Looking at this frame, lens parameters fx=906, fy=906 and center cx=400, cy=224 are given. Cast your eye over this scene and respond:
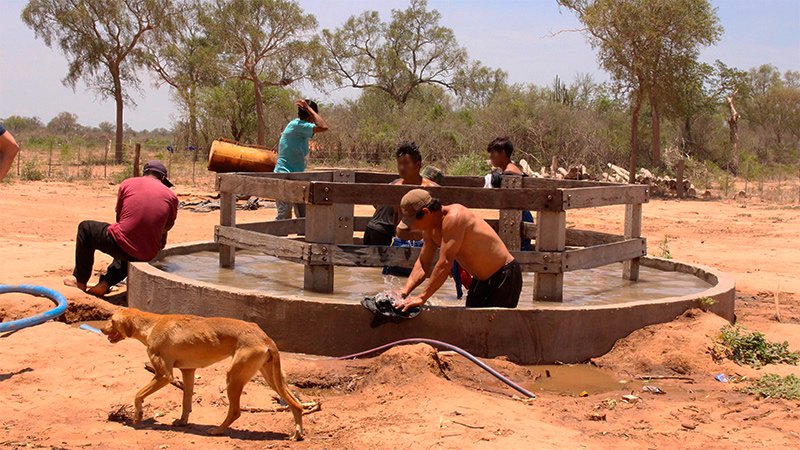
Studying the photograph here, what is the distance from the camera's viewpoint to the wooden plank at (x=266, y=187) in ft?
22.9

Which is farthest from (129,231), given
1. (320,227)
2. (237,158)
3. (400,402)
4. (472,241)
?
(237,158)

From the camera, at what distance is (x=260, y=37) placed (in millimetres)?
33625

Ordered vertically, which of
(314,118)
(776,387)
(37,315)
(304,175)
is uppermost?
(314,118)

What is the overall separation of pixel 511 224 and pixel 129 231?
4.01m

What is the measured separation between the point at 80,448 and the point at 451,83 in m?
48.2

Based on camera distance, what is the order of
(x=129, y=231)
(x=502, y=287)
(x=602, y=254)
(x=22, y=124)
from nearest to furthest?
1. (x=502, y=287)
2. (x=602, y=254)
3. (x=129, y=231)
4. (x=22, y=124)

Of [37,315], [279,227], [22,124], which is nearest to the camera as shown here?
[37,315]

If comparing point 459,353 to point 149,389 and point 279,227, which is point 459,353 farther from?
point 279,227

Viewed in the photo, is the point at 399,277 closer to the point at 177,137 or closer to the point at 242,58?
the point at 242,58

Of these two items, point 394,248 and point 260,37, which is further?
point 260,37

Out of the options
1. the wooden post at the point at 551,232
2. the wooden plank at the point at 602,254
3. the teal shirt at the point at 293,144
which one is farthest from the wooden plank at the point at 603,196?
the teal shirt at the point at 293,144

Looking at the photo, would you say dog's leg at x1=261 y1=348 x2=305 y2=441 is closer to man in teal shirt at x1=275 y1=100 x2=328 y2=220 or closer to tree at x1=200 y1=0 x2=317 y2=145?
man in teal shirt at x1=275 y1=100 x2=328 y2=220

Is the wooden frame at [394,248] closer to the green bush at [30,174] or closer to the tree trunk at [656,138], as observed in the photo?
the green bush at [30,174]

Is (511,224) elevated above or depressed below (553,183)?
below
